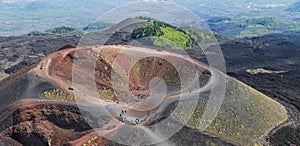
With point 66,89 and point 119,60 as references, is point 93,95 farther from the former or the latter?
point 119,60

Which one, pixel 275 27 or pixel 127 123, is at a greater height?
pixel 127 123

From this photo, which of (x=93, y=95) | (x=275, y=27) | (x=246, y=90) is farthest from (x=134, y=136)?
(x=275, y=27)

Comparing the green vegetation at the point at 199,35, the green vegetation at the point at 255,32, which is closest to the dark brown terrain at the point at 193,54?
the green vegetation at the point at 199,35

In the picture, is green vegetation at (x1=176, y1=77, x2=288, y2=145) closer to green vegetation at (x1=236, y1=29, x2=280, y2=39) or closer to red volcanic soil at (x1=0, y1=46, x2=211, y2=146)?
red volcanic soil at (x1=0, y1=46, x2=211, y2=146)

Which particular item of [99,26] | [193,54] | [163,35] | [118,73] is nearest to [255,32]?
[99,26]

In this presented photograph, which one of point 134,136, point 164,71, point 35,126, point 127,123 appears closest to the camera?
point 35,126

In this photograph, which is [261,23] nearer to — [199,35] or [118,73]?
[199,35]

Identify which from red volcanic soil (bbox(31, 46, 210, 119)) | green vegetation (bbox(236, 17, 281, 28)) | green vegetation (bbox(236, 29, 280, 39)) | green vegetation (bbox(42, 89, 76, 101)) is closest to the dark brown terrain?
green vegetation (bbox(42, 89, 76, 101))
